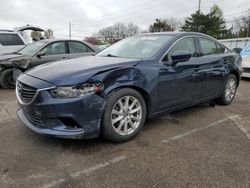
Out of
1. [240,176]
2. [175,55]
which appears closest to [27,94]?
[175,55]

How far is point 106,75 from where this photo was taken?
3.06 metres

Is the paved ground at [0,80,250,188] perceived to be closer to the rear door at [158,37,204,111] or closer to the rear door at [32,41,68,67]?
the rear door at [158,37,204,111]

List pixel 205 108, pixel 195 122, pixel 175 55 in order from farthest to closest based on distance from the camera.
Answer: pixel 205 108 < pixel 195 122 < pixel 175 55

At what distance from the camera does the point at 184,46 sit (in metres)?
4.20

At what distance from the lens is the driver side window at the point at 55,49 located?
7.30 metres

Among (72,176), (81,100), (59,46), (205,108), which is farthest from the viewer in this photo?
(59,46)

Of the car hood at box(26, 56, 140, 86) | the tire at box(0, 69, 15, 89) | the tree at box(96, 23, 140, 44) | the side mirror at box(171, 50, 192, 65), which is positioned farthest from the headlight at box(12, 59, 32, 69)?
the tree at box(96, 23, 140, 44)

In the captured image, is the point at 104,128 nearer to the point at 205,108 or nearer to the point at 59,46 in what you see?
the point at 205,108

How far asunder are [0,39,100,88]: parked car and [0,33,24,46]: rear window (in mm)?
1531

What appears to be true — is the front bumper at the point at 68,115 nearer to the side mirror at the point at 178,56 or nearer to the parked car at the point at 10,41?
the side mirror at the point at 178,56

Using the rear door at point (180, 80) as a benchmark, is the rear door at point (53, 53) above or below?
above

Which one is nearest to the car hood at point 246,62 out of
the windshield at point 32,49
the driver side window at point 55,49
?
the driver side window at point 55,49

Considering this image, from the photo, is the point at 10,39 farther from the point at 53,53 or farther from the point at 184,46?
the point at 184,46

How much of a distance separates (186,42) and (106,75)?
6.15 ft
